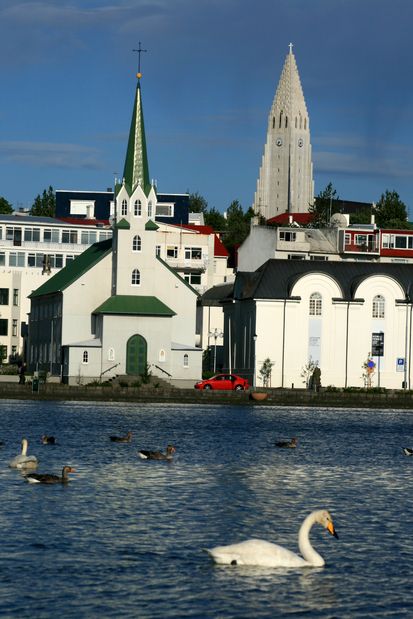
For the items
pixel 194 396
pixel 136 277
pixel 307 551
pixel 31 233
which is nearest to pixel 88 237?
pixel 31 233

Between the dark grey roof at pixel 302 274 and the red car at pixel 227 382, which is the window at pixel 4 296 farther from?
the red car at pixel 227 382

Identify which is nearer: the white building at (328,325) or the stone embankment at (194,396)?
the stone embankment at (194,396)

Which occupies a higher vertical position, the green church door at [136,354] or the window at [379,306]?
the window at [379,306]

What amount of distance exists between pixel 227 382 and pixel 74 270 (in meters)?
25.9

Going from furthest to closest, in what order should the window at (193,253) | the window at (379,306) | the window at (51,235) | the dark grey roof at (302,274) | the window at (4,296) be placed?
1. the window at (193,253)
2. the window at (51,235)
3. the window at (4,296)
4. the window at (379,306)
5. the dark grey roof at (302,274)

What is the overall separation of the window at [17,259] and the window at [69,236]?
5686 millimetres

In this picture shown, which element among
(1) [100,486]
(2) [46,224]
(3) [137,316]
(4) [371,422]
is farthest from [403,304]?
(1) [100,486]

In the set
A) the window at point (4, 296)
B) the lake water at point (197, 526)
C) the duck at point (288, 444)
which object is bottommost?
the lake water at point (197, 526)

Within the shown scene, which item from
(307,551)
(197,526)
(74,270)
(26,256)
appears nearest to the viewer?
(307,551)

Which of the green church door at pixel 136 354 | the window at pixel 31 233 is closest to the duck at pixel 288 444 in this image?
the green church door at pixel 136 354

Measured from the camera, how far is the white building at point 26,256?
522 feet

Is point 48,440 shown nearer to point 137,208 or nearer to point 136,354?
point 136,354

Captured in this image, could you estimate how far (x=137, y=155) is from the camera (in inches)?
5182

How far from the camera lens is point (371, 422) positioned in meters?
95.8
